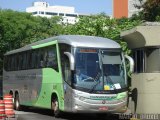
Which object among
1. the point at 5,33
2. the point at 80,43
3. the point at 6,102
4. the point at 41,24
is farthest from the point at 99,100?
the point at 41,24

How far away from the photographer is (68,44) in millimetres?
19484

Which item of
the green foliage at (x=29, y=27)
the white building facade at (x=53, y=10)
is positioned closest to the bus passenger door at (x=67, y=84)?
the green foliage at (x=29, y=27)

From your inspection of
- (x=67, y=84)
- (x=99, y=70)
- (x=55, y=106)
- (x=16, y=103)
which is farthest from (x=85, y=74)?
(x=16, y=103)

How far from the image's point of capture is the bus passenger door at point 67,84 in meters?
18.8

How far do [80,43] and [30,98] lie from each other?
6.55 meters

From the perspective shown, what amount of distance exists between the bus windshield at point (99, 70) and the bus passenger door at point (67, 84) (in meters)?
0.48

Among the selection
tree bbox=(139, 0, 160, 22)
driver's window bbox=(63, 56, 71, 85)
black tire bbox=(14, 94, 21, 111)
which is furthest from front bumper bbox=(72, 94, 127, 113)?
tree bbox=(139, 0, 160, 22)

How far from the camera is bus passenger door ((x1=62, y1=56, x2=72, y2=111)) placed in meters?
18.8

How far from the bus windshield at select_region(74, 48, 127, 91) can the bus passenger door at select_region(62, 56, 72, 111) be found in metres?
0.48

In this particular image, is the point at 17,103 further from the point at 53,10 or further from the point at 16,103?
the point at 53,10

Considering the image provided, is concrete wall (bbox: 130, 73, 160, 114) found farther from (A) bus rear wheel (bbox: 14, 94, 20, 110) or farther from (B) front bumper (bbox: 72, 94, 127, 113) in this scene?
(A) bus rear wheel (bbox: 14, 94, 20, 110)

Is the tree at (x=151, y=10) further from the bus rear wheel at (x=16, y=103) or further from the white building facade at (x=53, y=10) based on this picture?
the white building facade at (x=53, y=10)

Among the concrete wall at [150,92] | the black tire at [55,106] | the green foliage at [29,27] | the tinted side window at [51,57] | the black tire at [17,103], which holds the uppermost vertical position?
the green foliage at [29,27]

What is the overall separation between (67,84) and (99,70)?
54.7 inches
